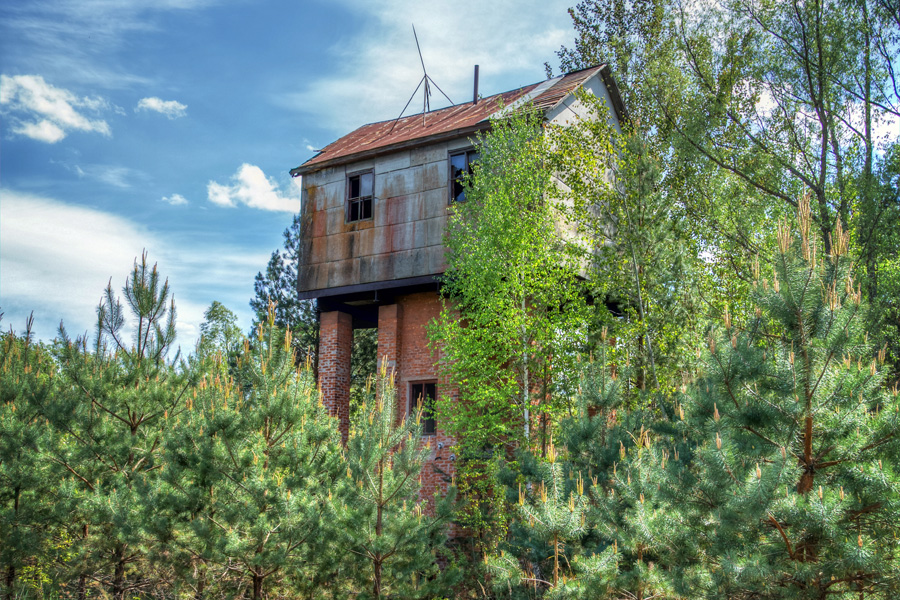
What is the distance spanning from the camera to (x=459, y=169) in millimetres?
16141

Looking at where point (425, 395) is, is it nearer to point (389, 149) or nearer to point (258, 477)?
point (389, 149)

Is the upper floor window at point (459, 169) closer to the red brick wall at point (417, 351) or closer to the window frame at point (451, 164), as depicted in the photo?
the window frame at point (451, 164)

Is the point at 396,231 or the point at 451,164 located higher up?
the point at 451,164

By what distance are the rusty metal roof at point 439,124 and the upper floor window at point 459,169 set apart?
48 cm

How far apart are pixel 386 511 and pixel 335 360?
972cm

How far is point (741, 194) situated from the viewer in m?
18.1

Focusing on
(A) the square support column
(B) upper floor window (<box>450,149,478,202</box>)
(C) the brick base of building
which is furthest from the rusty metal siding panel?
(C) the brick base of building

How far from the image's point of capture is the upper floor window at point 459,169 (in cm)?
1596

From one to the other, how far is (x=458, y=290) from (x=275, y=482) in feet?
27.6

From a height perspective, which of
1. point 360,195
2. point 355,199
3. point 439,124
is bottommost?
point 355,199

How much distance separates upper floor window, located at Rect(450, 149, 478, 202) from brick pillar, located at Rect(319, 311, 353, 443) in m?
4.33

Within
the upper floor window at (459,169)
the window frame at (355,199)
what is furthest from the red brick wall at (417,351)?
the upper floor window at (459,169)

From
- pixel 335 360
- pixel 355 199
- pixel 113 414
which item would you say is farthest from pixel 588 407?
pixel 355 199

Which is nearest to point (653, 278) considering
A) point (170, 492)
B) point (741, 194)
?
point (741, 194)
